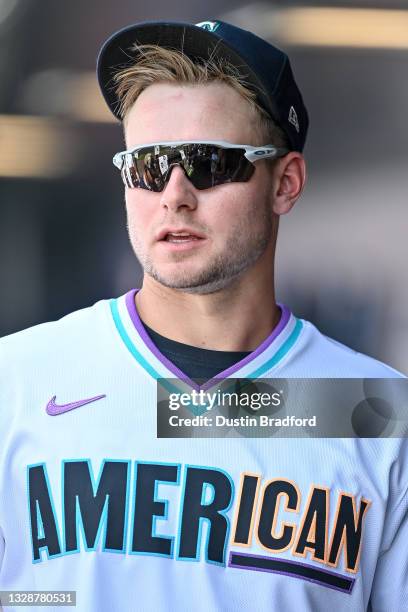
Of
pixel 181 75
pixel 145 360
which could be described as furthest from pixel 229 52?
pixel 145 360

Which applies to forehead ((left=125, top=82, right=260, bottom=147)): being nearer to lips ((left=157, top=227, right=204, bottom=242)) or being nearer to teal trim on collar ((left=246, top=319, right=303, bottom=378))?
lips ((left=157, top=227, right=204, bottom=242))

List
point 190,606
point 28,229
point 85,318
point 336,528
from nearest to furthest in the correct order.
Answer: point 190,606 < point 336,528 < point 85,318 < point 28,229

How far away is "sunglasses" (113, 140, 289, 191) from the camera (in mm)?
1427

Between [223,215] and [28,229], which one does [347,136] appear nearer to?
[28,229]

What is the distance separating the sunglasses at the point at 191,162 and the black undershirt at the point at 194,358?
0.95ft

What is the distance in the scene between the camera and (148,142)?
1.46 metres

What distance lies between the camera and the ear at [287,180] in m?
1.59

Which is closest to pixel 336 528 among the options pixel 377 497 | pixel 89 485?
pixel 377 497

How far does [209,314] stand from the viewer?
5.01 ft

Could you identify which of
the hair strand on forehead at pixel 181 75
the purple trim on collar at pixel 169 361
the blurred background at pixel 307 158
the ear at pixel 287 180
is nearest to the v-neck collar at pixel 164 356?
the purple trim on collar at pixel 169 361

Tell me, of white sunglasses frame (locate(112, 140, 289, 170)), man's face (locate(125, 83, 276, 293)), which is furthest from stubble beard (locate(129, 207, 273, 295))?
white sunglasses frame (locate(112, 140, 289, 170))

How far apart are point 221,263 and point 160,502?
43 centimetres

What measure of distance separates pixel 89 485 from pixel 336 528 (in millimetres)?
443

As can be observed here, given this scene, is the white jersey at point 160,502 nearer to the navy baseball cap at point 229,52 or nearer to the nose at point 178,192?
the nose at point 178,192
